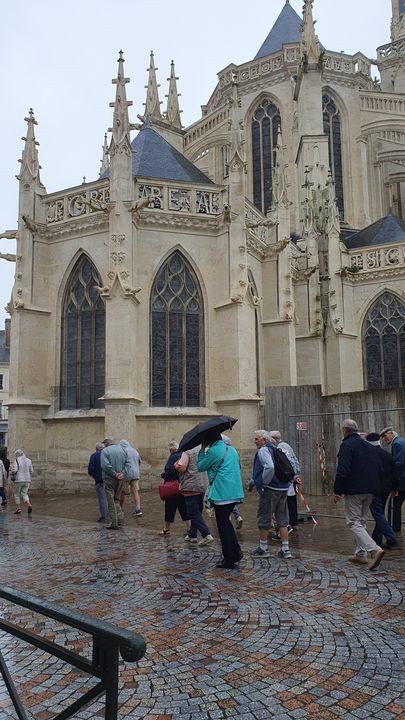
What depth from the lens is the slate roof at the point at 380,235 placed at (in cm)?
2212

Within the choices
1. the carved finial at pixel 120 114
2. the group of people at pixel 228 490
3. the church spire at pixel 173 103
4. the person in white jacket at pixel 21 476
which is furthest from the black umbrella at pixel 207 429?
the church spire at pixel 173 103

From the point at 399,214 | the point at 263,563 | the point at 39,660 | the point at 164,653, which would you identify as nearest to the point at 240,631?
the point at 164,653

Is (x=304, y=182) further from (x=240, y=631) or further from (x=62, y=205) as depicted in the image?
(x=240, y=631)

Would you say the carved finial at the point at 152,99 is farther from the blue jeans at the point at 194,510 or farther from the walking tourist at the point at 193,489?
the blue jeans at the point at 194,510

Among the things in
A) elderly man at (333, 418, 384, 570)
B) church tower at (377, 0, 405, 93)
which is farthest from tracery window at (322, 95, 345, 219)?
elderly man at (333, 418, 384, 570)

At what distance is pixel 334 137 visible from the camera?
27578 millimetres

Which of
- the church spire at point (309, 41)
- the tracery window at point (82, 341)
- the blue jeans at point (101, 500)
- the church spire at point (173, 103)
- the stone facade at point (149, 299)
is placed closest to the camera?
the blue jeans at point (101, 500)

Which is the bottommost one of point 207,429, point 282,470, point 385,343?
point 282,470

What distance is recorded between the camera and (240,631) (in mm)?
3875

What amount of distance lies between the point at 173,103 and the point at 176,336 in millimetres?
17283

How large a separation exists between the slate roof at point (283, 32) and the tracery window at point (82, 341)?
73.8 feet

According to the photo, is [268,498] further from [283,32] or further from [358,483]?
[283,32]

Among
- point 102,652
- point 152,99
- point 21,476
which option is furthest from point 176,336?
point 152,99

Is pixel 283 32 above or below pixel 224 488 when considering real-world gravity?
above
